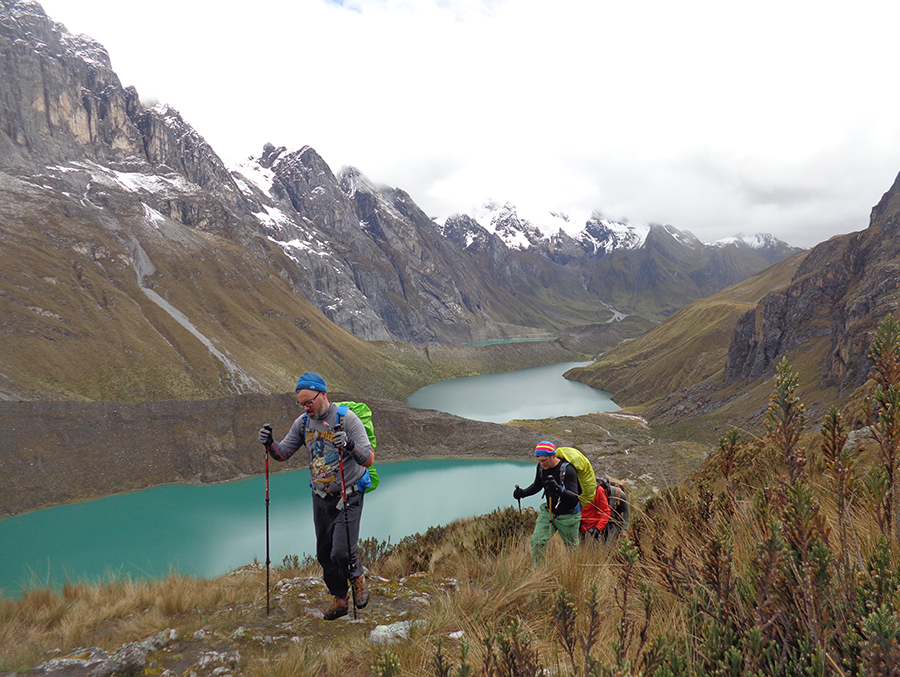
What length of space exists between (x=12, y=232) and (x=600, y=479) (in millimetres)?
94483

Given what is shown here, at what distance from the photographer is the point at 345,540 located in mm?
4820

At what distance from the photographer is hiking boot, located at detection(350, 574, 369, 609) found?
4793 millimetres

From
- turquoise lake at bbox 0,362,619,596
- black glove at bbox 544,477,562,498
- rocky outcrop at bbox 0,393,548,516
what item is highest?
black glove at bbox 544,477,562,498

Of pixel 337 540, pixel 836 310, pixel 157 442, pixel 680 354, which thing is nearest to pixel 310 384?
pixel 337 540

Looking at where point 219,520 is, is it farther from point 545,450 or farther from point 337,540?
point 545,450

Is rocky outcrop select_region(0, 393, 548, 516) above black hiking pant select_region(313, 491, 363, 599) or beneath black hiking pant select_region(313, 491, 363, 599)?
beneath

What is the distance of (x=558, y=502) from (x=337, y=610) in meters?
2.67

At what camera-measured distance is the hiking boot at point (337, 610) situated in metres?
Result: 4.52

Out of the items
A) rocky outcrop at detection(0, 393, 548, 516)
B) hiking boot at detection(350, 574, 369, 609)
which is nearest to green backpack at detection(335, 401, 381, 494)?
hiking boot at detection(350, 574, 369, 609)

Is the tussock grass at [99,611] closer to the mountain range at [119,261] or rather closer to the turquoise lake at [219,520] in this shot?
the turquoise lake at [219,520]

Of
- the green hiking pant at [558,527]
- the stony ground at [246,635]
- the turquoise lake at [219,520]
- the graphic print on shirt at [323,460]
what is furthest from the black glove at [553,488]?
the turquoise lake at [219,520]

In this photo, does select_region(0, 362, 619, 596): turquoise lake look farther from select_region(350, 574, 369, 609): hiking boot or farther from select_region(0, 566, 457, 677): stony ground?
select_region(350, 574, 369, 609): hiking boot

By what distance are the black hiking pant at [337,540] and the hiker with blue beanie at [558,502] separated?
1.90m

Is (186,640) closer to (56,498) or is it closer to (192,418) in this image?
(56,498)
